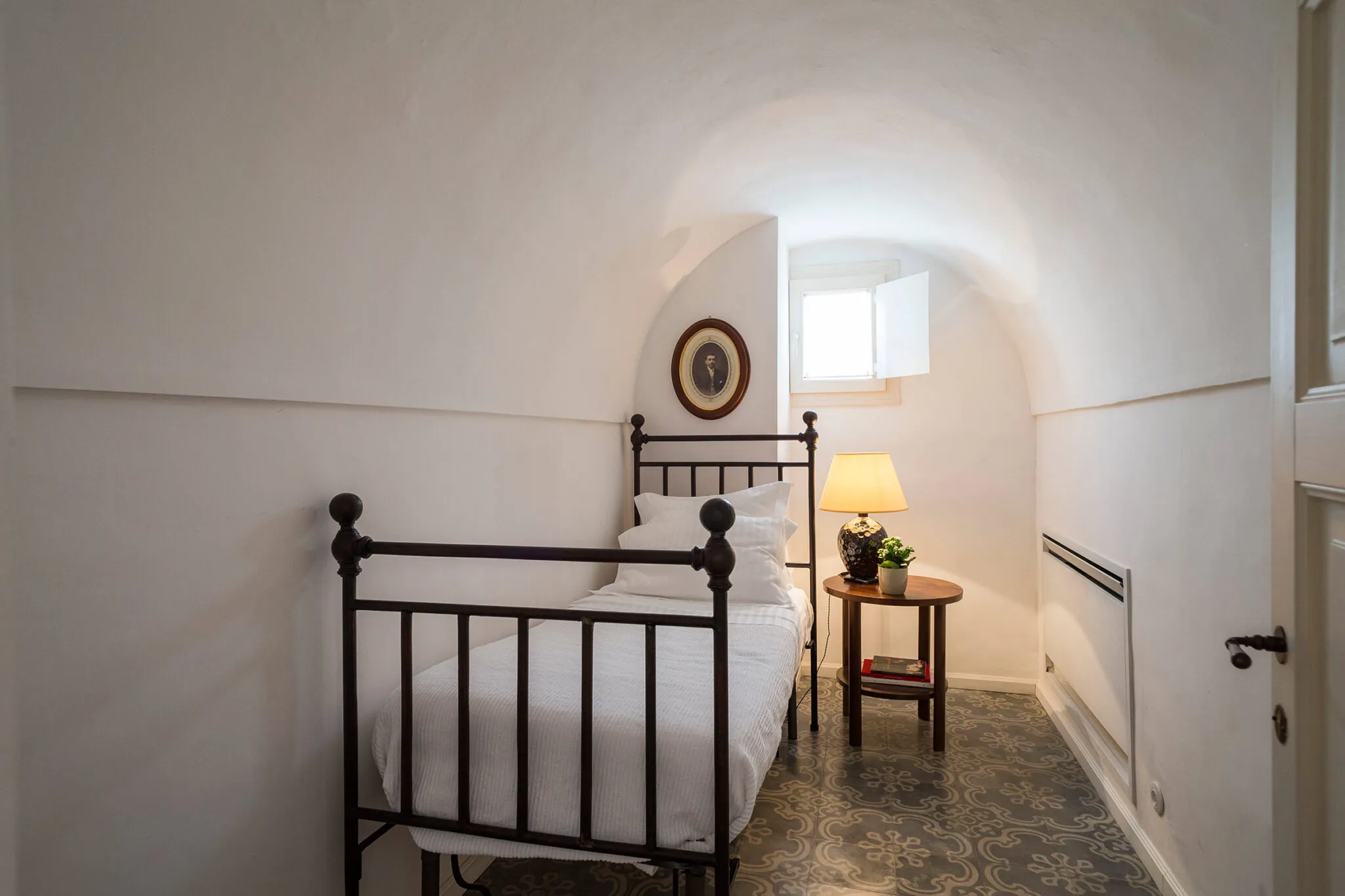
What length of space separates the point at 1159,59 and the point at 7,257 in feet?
6.64

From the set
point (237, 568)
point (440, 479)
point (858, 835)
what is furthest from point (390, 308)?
point (858, 835)

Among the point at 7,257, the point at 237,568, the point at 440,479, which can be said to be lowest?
the point at 237,568

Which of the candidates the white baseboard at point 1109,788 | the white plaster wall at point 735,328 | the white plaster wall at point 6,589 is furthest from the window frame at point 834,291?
the white plaster wall at point 6,589

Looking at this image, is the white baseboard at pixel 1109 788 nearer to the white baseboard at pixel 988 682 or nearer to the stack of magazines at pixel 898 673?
the white baseboard at pixel 988 682

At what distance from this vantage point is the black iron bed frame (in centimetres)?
141

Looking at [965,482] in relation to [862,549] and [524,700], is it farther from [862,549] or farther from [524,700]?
[524,700]

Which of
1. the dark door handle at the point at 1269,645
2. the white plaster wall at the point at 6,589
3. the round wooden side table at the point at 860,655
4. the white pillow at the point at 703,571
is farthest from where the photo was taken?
the round wooden side table at the point at 860,655

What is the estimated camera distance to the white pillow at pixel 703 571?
275cm

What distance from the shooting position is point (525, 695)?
1.50 metres

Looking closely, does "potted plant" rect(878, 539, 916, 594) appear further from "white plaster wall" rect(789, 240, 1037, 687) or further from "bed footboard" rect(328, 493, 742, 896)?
"bed footboard" rect(328, 493, 742, 896)

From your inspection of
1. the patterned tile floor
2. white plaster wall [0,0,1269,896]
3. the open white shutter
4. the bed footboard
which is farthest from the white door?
the open white shutter

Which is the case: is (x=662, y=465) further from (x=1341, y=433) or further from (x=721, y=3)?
(x=1341, y=433)

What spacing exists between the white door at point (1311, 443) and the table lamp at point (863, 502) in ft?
6.64

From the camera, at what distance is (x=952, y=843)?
229 centimetres
